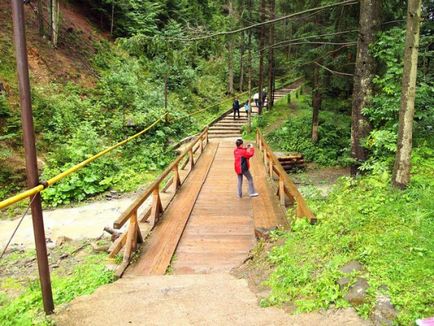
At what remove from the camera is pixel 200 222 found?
7.76 metres

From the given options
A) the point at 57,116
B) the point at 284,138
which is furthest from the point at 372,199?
the point at 284,138

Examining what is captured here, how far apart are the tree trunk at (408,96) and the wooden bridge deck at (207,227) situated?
250cm

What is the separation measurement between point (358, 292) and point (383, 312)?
36 centimetres

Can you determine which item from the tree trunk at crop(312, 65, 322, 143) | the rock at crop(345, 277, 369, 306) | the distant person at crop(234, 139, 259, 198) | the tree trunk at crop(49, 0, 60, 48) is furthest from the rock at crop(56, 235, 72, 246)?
the tree trunk at crop(49, 0, 60, 48)

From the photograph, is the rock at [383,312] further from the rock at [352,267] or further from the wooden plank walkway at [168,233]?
the wooden plank walkway at [168,233]

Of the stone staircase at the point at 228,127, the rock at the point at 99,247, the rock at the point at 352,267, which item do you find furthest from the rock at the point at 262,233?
the stone staircase at the point at 228,127

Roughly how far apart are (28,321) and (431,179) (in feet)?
20.4

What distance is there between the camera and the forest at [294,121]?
4191 millimetres

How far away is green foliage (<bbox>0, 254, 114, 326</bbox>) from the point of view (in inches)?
152

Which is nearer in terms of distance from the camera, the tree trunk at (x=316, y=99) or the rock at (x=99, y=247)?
the rock at (x=99, y=247)

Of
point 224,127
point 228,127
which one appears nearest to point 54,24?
point 224,127

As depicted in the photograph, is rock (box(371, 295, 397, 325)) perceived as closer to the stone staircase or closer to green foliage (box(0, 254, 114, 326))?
green foliage (box(0, 254, 114, 326))

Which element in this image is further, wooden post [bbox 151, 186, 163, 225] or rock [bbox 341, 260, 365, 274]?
wooden post [bbox 151, 186, 163, 225]

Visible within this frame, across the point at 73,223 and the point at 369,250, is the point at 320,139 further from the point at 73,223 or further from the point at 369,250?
the point at 369,250
